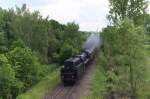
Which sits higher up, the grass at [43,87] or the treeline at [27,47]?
the treeline at [27,47]

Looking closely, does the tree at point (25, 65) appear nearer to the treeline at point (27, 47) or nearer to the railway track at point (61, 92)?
the treeline at point (27, 47)

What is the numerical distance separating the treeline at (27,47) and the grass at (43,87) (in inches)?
55.2

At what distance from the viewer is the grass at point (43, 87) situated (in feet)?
171

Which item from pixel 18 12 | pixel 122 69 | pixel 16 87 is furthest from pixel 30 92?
pixel 18 12

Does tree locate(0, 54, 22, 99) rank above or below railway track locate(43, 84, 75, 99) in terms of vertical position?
above

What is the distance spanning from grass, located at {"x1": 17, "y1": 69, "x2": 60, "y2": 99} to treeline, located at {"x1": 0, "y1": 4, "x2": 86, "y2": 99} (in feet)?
4.60

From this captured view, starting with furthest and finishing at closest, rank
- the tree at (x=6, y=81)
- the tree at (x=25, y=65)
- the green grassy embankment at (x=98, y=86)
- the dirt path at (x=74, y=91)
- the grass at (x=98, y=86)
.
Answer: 1. the tree at (x=25, y=65)
2. the tree at (x=6, y=81)
3. the dirt path at (x=74, y=91)
4. the grass at (x=98, y=86)
5. the green grassy embankment at (x=98, y=86)

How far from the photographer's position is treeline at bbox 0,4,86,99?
5575 centimetres

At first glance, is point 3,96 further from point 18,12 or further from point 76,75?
point 18,12

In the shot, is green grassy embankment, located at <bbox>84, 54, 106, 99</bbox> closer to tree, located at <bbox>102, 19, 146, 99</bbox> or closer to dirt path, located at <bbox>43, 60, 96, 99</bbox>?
dirt path, located at <bbox>43, 60, 96, 99</bbox>

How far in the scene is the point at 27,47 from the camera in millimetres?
73125

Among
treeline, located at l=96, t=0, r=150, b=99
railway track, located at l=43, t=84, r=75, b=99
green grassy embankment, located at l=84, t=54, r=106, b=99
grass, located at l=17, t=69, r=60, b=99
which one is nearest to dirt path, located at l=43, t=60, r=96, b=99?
railway track, located at l=43, t=84, r=75, b=99

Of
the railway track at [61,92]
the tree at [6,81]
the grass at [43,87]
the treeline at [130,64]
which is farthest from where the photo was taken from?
the tree at [6,81]

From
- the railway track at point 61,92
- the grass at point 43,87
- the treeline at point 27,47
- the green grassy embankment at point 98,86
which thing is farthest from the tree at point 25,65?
the green grassy embankment at point 98,86
